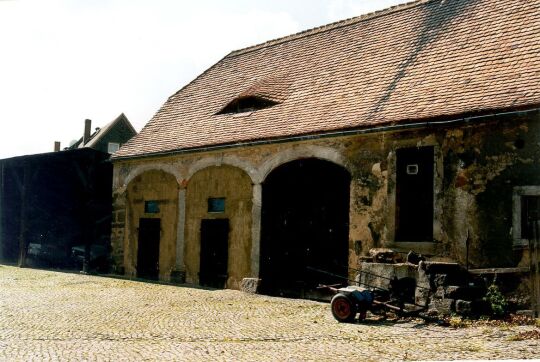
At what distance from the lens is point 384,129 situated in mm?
12164

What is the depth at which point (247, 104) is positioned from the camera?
56.5ft

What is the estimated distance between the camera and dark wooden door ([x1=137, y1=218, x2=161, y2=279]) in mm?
18078

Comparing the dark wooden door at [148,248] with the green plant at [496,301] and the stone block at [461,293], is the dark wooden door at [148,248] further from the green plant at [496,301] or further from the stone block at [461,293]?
the green plant at [496,301]

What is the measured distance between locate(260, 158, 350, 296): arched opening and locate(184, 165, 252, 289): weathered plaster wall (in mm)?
585

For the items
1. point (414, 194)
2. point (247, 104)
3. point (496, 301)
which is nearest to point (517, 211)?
point (496, 301)

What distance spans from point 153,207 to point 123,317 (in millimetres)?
8215

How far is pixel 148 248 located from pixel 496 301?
36.9ft

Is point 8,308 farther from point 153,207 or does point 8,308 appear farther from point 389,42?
point 389,42

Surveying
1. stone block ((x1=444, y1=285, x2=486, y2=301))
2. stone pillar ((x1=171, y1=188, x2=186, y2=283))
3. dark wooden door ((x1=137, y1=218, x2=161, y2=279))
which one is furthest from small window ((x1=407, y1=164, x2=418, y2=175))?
dark wooden door ((x1=137, y1=218, x2=161, y2=279))

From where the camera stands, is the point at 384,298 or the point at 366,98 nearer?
the point at 384,298

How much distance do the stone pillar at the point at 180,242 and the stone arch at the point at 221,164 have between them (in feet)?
2.31

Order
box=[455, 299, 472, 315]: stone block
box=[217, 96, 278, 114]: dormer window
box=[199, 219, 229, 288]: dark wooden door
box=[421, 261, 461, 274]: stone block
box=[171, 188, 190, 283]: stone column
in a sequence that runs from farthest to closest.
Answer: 1. box=[171, 188, 190, 283]: stone column
2. box=[217, 96, 278, 114]: dormer window
3. box=[199, 219, 229, 288]: dark wooden door
4. box=[421, 261, 461, 274]: stone block
5. box=[455, 299, 472, 315]: stone block

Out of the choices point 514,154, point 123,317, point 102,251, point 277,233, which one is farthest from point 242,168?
point 102,251

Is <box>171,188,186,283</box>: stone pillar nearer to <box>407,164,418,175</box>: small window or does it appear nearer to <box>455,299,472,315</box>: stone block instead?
<box>407,164,418,175</box>: small window
